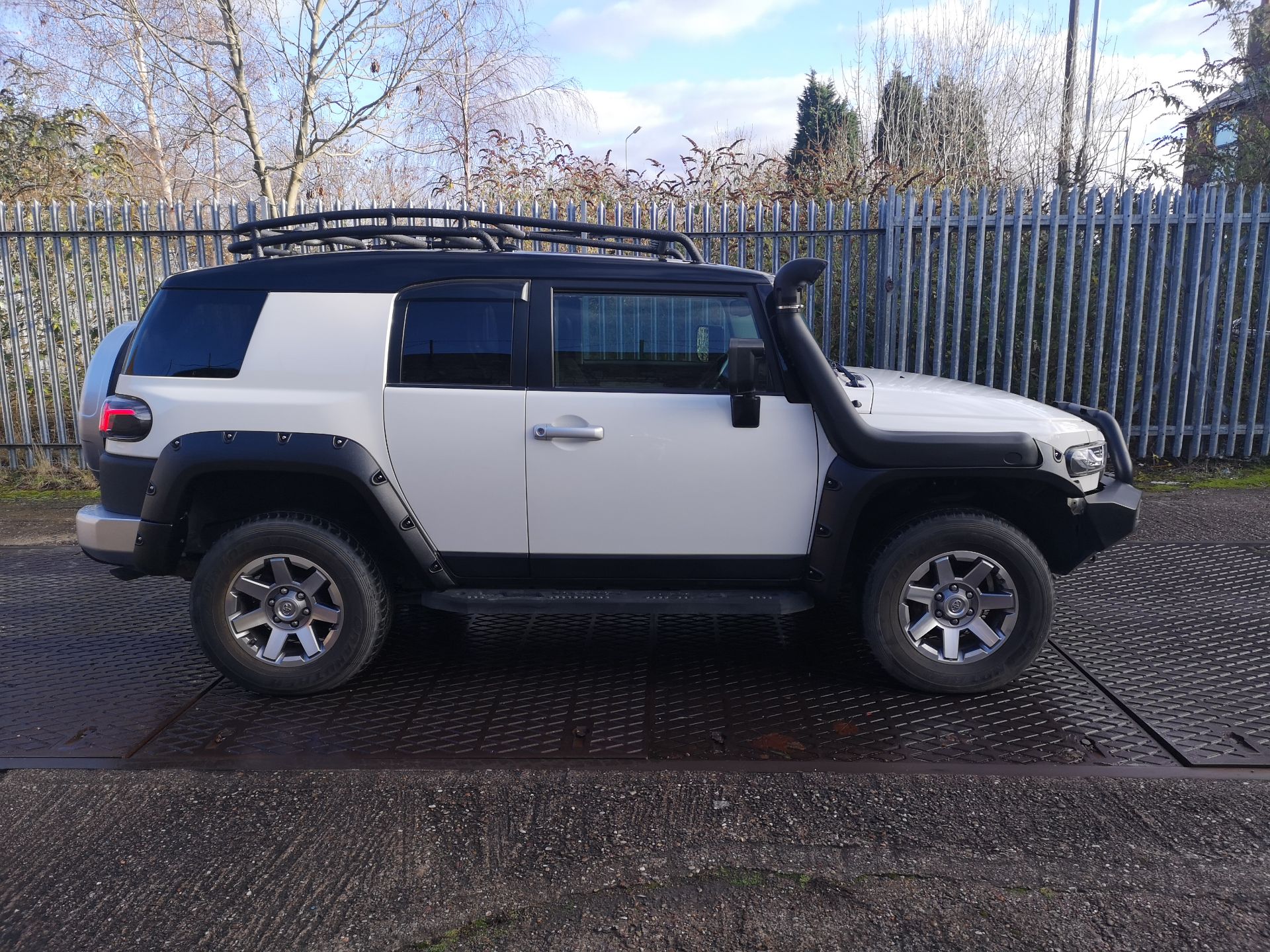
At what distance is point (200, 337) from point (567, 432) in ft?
5.35

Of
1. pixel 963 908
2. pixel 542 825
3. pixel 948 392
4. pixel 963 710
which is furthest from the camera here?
pixel 948 392

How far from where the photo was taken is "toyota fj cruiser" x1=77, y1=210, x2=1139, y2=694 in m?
3.89

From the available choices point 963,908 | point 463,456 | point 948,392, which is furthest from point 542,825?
point 948,392

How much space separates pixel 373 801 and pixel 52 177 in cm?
1161

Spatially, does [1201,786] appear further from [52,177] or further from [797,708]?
[52,177]

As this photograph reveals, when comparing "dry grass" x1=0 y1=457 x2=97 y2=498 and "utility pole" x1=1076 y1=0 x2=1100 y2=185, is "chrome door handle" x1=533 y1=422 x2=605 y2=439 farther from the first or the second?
"utility pole" x1=1076 y1=0 x2=1100 y2=185

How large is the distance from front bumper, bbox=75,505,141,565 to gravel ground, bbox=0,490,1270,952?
0.98 metres

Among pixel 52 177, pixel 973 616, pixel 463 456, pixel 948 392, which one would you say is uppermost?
pixel 52 177

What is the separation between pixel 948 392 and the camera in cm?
414

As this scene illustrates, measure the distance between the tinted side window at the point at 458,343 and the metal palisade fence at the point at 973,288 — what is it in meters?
5.11

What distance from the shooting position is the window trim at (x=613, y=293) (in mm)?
3965

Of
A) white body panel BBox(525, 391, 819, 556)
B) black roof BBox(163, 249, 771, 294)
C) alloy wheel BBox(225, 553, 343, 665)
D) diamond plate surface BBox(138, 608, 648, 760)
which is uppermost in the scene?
black roof BBox(163, 249, 771, 294)

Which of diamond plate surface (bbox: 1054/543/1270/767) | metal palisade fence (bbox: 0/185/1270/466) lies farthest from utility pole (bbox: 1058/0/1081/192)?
diamond plate surface (bbox: 1054/543/1270/767)

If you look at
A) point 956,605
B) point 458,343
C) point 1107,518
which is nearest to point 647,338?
point 458,343
